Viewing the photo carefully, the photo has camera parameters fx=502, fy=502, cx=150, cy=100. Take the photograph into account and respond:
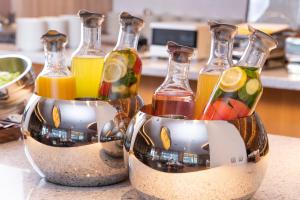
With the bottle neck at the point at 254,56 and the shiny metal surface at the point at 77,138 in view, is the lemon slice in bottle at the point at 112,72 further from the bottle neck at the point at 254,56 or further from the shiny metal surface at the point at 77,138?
the bottle neck at the point at 254,56

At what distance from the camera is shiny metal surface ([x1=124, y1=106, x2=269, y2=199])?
689 mm

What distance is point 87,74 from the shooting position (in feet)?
2.88

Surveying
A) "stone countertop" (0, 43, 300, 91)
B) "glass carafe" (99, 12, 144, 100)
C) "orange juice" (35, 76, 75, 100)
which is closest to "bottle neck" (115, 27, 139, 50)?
"glass carafe" (99, 12, 144, 100)

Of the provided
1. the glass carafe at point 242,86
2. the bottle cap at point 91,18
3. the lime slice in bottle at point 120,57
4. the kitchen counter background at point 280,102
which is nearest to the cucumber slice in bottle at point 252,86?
the glass carafe at point 242,86

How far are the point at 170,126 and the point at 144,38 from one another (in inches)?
90.0

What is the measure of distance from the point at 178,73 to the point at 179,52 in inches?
1.4

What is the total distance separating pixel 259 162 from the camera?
0.74m

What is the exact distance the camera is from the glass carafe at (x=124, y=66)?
80 cm

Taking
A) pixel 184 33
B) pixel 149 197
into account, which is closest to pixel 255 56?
pixel 149 197

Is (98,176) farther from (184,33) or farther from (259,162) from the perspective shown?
(184,33)

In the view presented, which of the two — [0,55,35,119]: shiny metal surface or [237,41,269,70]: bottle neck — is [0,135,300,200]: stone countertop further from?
[237,41,269,70]: bottle neck

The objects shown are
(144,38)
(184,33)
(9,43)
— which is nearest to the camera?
(184,33)

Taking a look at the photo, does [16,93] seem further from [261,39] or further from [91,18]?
[261,39]

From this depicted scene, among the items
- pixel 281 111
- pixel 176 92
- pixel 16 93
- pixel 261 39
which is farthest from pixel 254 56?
pixel 281 111
